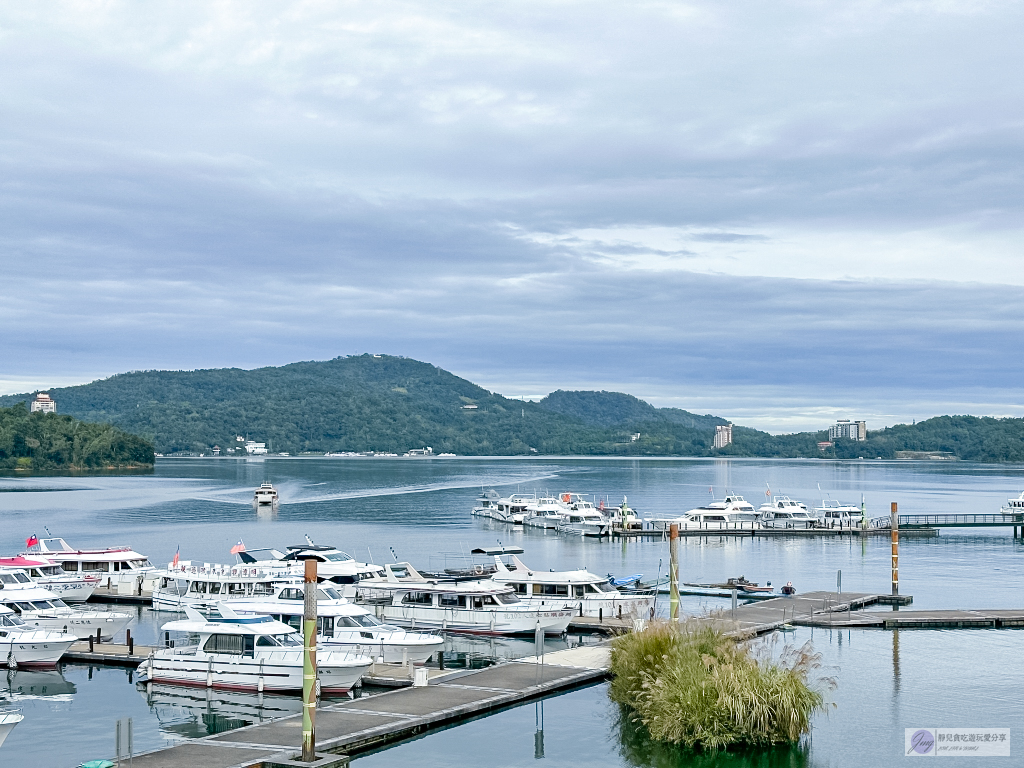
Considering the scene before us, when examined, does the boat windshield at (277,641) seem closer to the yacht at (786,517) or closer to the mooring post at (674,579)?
the mooring post at (674,579)

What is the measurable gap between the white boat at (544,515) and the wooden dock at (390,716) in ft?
254

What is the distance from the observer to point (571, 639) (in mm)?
50656

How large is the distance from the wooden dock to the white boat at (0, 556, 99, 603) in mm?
30739

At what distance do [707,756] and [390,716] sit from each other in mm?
8810

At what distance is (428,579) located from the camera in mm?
59750

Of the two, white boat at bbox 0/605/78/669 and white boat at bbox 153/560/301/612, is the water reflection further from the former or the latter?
white boat at bbox 153/560/301/612

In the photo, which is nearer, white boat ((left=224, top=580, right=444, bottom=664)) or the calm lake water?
the calm lake water

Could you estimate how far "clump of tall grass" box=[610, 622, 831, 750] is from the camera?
3058cm

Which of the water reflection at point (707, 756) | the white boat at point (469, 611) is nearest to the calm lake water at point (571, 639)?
the water reflection at point (707, 756)

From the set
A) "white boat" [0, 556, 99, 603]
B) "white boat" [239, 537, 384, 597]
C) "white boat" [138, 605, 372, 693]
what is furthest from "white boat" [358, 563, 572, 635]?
"white boat" [0, 556, 99, 603]

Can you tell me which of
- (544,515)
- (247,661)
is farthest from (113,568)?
(544,515)

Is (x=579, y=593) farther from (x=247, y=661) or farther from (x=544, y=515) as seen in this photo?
(x=544, y=515)

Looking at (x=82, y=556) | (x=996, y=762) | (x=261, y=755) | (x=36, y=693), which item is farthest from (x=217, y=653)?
(x=82, y=556)

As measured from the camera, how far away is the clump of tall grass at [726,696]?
30.6 m
